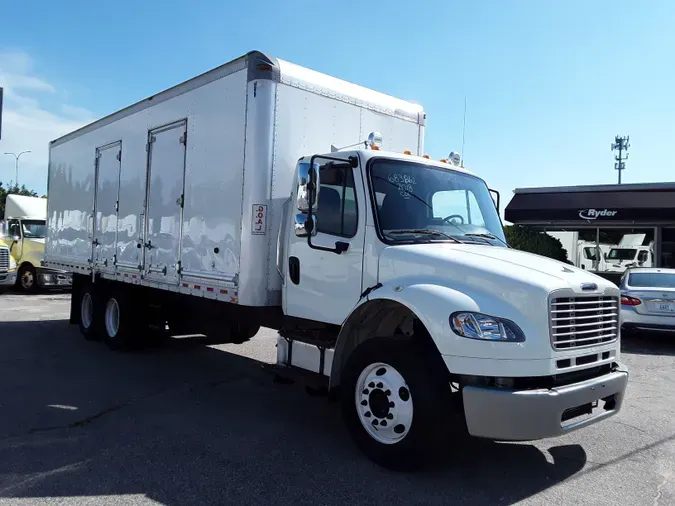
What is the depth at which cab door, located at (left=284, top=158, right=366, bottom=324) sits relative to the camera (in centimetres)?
516

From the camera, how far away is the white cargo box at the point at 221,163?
595 cm

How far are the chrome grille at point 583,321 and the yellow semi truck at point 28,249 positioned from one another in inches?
666

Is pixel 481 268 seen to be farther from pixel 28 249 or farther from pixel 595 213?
pixel 595 213

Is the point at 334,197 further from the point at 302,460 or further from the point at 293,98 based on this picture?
the point at 302,460

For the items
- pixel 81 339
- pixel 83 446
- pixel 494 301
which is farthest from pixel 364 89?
pixel 81 339

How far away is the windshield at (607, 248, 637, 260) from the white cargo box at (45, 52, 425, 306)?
1797 cm

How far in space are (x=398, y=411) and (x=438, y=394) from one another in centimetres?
41

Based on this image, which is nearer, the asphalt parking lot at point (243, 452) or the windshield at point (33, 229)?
the asphalt parking lot at point (243, 452)

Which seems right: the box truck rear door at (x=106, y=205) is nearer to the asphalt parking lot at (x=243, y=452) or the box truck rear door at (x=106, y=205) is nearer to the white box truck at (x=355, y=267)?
Result: the white box truck at (x=355, y=267)

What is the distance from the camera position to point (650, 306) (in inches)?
438

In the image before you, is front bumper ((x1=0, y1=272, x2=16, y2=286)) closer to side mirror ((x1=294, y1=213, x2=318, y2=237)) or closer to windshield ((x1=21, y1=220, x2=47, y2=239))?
windshield ((x1=21, y1=220, x2=47, y2=239))

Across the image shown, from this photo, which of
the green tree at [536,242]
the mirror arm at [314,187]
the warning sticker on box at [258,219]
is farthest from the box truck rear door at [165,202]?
the green tree at [536,242]

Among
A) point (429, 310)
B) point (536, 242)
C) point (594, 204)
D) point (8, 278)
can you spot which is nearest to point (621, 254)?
point (594, 204)

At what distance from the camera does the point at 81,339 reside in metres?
10.4
